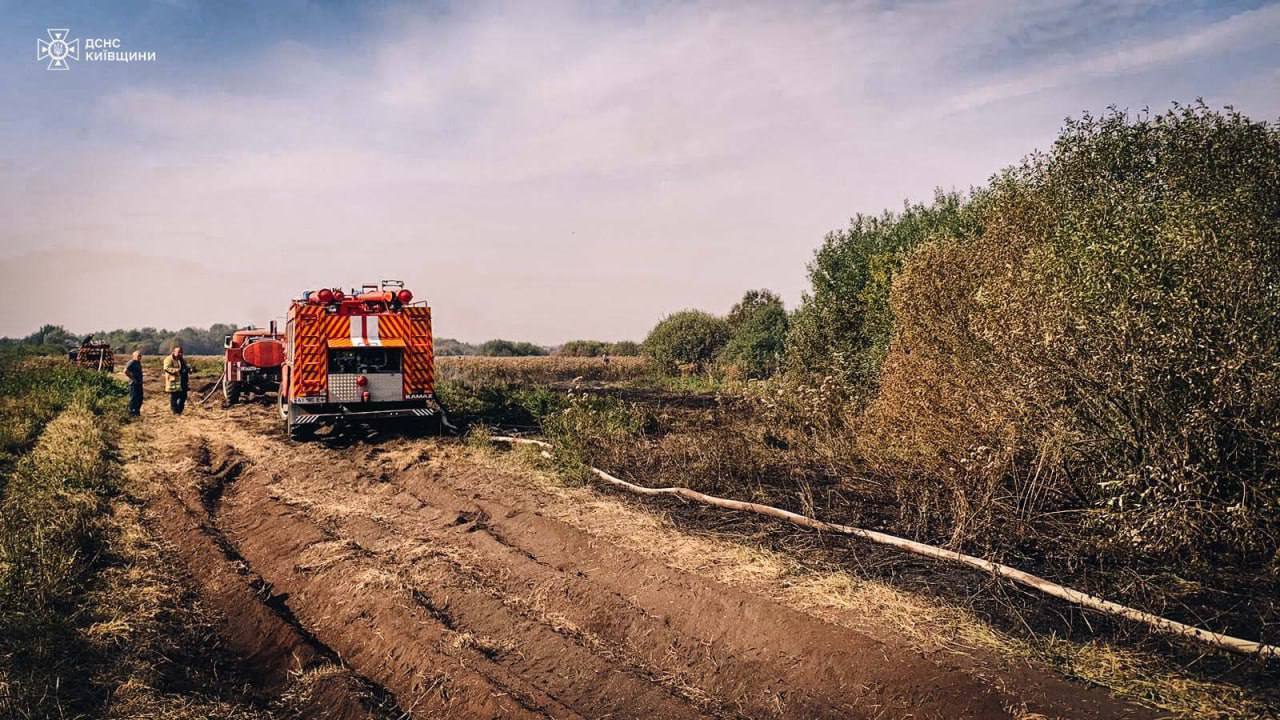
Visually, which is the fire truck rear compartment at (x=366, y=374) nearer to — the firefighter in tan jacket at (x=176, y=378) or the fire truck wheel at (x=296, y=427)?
the fire truck wheel at (x=296, y=427)

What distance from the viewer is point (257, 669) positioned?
6.15 meters

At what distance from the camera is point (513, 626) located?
20.7 feet

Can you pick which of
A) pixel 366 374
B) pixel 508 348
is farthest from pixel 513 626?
pixel 508 348

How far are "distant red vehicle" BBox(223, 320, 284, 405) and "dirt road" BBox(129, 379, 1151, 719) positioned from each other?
1051cm

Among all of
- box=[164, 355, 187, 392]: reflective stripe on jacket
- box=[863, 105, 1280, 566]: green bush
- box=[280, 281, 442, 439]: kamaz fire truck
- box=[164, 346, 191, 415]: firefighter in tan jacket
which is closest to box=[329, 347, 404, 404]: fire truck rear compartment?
box=[280, 281, 442, 439]: kamaz fire truck

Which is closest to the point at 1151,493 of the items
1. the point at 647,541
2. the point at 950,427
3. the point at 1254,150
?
the point at 950,427

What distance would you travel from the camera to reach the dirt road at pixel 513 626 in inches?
198

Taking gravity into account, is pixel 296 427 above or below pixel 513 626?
above

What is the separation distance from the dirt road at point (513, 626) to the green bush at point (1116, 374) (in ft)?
7.77

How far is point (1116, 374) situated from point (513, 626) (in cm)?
583

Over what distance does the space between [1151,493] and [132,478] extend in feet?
44.3

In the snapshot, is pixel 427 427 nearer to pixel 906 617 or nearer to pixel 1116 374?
pixel 906 617

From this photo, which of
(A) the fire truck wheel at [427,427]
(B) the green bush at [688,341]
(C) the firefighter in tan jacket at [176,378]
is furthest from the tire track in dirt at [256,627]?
(B) the green bush at [688,341]

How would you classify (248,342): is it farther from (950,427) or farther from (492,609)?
(950,427)
